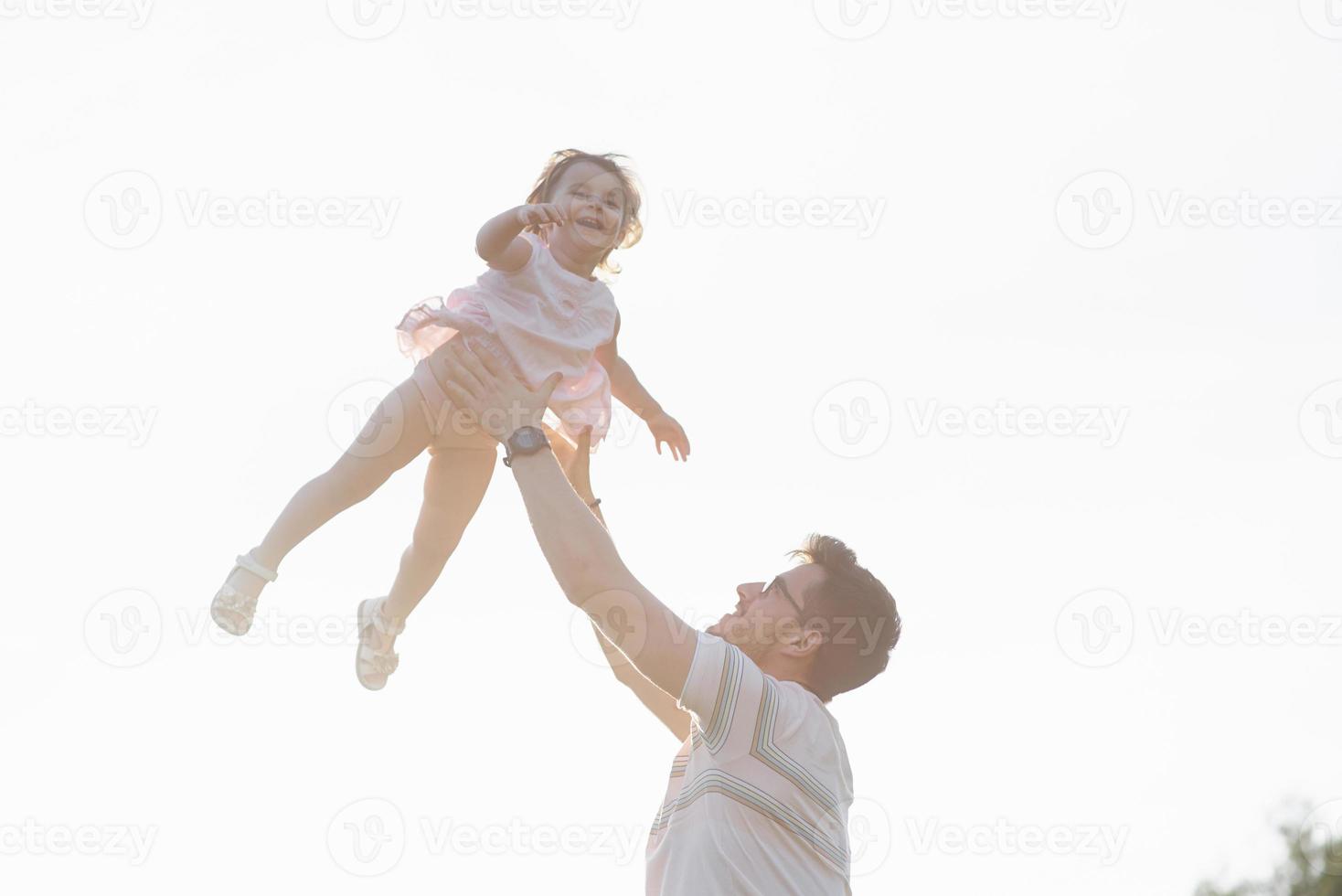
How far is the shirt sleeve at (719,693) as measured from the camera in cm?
474

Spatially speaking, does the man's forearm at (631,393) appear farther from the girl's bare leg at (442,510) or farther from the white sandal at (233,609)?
the white sandal at (233,609)

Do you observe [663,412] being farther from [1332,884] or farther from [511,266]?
[1332,884]

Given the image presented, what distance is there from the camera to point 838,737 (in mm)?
5094

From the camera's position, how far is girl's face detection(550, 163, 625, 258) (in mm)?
5980

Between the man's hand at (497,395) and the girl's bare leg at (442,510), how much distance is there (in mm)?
758

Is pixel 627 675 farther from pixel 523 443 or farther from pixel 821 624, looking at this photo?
pixel 523 443

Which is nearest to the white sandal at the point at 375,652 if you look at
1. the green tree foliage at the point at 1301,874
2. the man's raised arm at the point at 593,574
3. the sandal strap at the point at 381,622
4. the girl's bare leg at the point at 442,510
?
the sandal strap at the point at 381,622

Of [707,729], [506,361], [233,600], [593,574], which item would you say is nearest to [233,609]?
[233,600]

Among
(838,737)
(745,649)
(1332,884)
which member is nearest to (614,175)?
(745,649)

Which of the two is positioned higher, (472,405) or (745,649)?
(472,405)

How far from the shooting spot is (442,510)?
6.06 meters

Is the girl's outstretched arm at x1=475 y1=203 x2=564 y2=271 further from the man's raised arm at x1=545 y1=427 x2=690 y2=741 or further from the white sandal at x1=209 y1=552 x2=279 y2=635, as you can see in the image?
the white sandal at x1=209 y1=552 x2=279 y2=635

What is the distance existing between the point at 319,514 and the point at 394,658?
703 millimetres

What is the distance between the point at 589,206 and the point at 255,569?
5.62 ft
